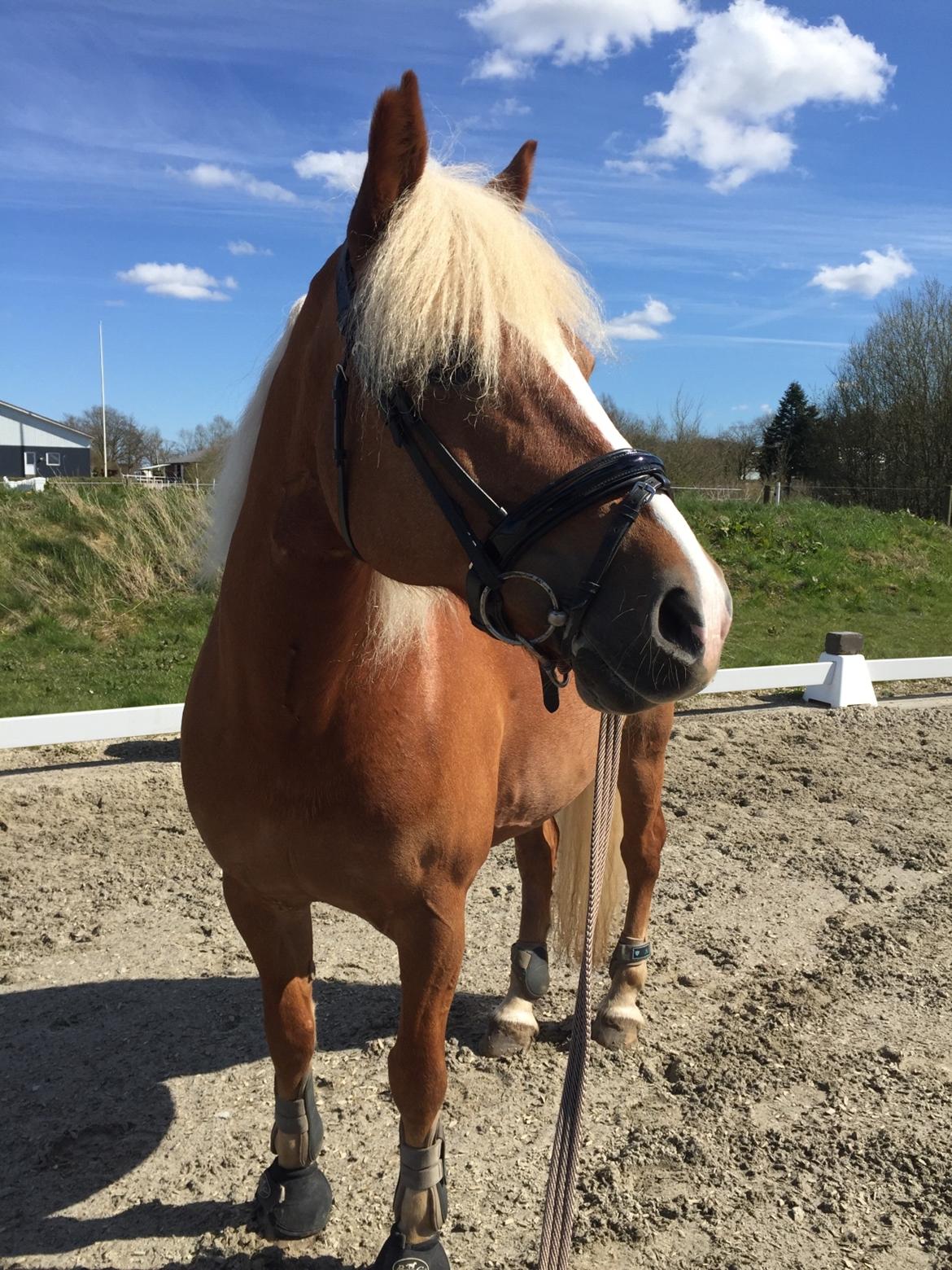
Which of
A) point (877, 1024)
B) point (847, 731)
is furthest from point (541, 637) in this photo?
point (847, 731)

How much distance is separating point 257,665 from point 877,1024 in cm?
266

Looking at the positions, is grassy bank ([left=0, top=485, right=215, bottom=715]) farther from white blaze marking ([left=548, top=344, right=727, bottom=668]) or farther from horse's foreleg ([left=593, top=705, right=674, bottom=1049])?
white blaze marking ([left=548, top=344, right=727, bottom=668])

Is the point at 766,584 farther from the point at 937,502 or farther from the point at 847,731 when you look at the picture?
the point at 937,502

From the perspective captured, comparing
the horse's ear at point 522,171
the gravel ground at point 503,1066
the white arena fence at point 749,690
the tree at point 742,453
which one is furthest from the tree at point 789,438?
the horse's ear at point 522,171

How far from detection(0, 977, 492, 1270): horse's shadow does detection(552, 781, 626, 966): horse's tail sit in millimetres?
440

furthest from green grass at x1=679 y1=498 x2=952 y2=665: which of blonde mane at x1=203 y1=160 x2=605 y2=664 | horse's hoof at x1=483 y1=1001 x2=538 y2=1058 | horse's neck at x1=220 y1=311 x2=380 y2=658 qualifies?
blonde mane at x1=203 y1=160 x2=605 y2=664

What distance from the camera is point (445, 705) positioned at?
6.67 ft

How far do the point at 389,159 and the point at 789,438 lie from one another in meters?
37.4

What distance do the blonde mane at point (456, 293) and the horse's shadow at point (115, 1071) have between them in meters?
2.16

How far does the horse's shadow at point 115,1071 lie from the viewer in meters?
2.40

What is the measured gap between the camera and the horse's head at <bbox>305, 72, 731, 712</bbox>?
1.37 metres

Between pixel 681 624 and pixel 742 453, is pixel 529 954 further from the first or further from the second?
pixel 742 453

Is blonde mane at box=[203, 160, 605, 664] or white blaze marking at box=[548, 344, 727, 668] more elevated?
blonde mane at box=[203, 160, 605, 664]

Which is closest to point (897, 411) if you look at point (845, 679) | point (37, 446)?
point (845, 679)
